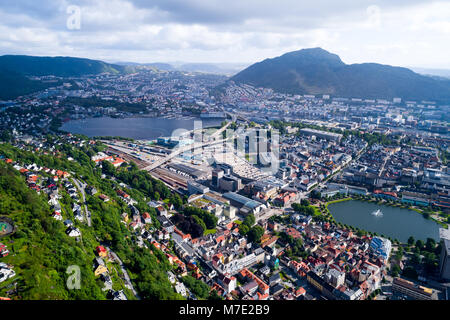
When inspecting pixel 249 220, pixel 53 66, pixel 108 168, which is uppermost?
pixel 53 66

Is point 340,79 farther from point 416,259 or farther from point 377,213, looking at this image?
point 416,259

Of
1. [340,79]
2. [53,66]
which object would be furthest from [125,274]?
[53,66]

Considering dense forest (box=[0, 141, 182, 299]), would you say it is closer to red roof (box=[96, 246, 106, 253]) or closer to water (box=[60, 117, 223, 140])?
red roof (box=[96, 246, 106, 253])

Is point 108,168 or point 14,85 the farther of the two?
point 14,85

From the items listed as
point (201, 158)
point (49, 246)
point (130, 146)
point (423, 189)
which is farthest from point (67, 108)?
point (423, 189)

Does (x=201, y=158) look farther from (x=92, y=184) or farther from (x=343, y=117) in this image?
(x=343, y=117)

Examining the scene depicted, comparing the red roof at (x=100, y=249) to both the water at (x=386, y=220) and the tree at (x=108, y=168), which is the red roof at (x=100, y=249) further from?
the water at (x=386, y=220)
